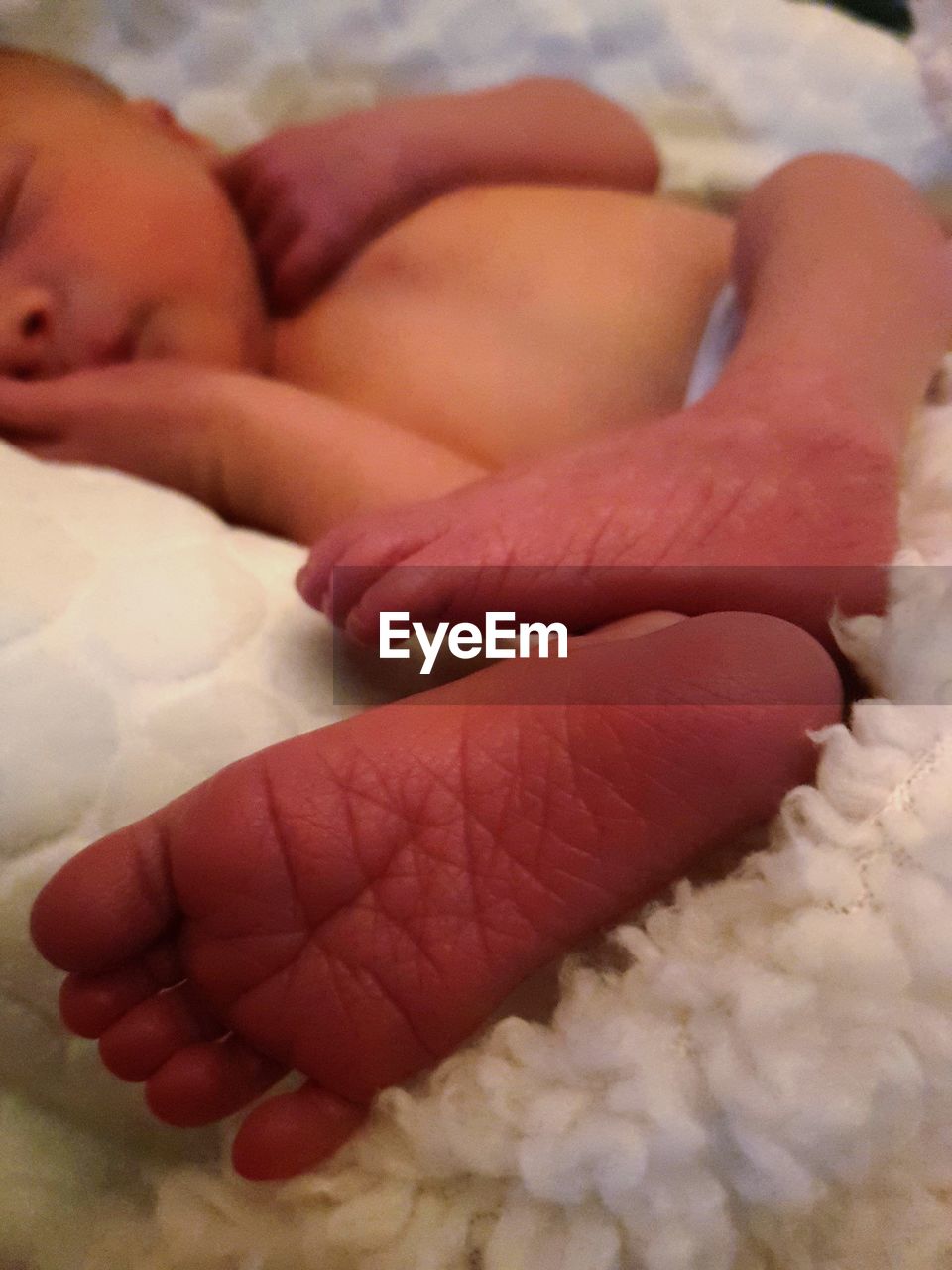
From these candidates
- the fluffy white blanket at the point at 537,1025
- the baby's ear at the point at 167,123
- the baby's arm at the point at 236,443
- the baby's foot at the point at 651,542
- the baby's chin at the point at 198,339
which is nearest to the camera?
the fluffy white blanket at the point at 537,1025

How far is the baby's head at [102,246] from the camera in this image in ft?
1.91

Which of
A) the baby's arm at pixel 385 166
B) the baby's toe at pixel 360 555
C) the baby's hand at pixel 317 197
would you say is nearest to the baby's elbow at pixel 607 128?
the baby's arm at pixel 385 166

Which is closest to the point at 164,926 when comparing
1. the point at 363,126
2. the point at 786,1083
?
the point at 786,1083

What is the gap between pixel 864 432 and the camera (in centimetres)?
42

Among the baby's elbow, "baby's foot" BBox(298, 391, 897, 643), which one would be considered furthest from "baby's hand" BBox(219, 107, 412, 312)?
"baby's foot" BBox(298, 391, 897, 643)

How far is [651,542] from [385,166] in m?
0.47

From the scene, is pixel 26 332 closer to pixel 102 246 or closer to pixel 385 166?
pixel 102 246

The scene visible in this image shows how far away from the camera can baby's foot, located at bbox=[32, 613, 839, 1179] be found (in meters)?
0.30

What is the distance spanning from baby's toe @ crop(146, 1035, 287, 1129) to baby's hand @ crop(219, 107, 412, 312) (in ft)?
1.83

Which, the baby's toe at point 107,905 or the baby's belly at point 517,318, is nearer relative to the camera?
the baby's toe at point 107,905

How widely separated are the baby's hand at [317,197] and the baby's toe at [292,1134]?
0.58 meters

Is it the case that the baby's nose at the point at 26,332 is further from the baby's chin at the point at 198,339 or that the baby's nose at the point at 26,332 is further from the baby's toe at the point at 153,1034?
the baby's toe at the point at 153,1034

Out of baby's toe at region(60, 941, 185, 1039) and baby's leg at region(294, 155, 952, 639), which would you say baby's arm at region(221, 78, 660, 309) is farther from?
baby's toe at region(60, 941, 185, 1039)

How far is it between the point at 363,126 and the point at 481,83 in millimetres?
169
